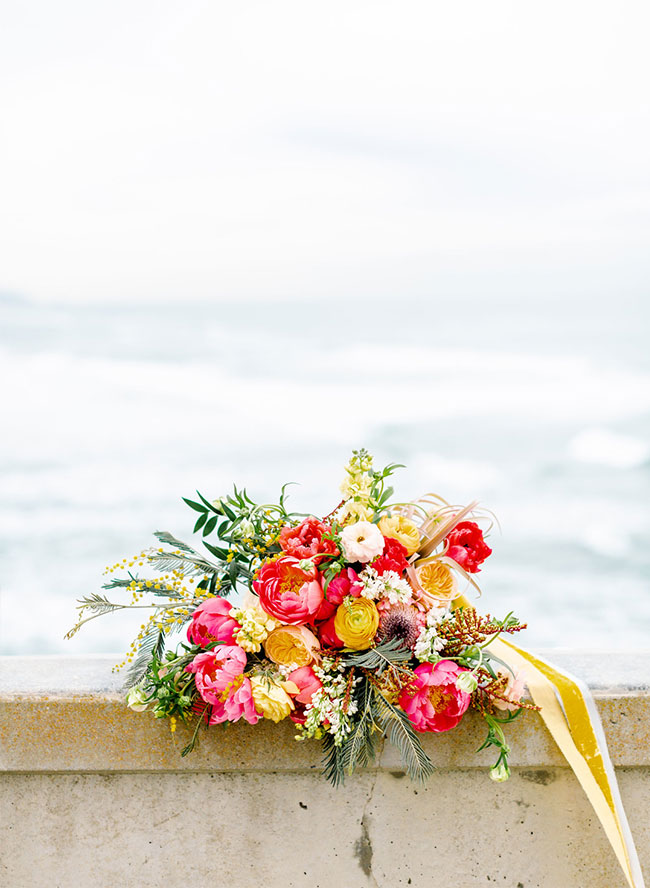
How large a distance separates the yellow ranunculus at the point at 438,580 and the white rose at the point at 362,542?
12 cm

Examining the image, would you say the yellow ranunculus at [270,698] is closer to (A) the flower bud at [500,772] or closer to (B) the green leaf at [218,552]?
(B) the green leaf at [218,552]

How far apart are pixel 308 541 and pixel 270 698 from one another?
27cm

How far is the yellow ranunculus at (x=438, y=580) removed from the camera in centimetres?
150

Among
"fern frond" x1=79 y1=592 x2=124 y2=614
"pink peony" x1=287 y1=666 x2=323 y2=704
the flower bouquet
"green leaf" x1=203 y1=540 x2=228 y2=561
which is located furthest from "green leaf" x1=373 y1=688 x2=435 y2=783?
"fern frond" x1=79 y1=592 x2=124 y2=614

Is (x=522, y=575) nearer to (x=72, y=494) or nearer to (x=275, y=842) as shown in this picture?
(x=72, y=494)

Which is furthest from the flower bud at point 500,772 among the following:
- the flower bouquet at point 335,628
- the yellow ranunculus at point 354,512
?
the yellow ranunculus at point 354,512

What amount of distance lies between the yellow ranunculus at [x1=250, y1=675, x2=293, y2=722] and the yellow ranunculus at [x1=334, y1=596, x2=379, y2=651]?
0.13 meters

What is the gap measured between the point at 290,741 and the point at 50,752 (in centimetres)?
45

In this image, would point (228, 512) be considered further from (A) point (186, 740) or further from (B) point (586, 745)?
(B) point (586, 745)

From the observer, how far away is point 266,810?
5.28ft

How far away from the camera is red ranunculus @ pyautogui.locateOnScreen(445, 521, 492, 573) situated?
1.51 metres

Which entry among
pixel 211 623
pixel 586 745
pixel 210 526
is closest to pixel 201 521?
pixel 210 526

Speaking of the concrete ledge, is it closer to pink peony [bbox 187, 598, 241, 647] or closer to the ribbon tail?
the ribbon tail

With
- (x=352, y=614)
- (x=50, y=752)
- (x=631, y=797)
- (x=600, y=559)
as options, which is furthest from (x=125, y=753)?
(x=600, y=559)
